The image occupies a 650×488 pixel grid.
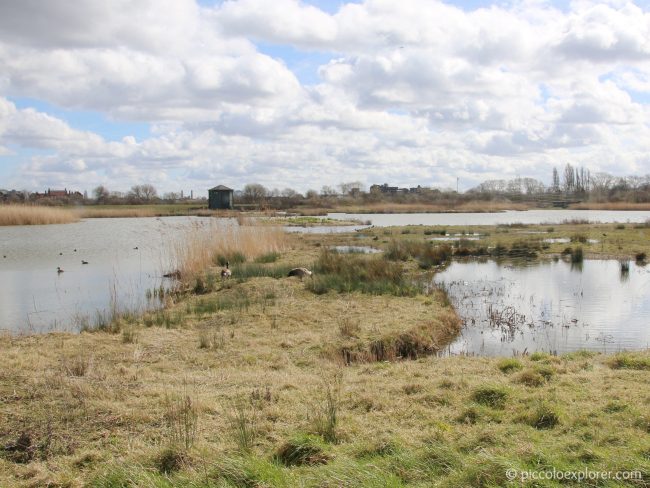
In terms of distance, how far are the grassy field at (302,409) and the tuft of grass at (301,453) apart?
0.7 inches

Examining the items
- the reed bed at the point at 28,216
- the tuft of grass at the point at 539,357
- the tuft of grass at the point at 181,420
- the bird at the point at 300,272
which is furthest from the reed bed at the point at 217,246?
the reed bed at the point at 28,216

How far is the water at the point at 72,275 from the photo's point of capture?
44.7 ft

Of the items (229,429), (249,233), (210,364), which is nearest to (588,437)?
(229,429)

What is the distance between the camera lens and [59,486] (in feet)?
14.1

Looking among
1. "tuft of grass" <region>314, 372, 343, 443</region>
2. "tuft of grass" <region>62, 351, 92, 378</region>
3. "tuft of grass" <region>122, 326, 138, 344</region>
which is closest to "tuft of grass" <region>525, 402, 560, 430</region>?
"tuft of grass" <region>314, 372, 343, 443</region>

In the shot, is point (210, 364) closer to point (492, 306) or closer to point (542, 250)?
point (492, 306)

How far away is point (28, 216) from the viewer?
45281 millimetres

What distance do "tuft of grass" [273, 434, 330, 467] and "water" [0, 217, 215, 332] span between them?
8586 mm

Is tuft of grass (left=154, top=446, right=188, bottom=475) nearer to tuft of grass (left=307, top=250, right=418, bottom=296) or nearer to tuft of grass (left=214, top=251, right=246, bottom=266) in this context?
tuft of grass (left=307, top=250, right=418, bottom=296)

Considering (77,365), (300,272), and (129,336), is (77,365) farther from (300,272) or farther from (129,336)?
(300,272)

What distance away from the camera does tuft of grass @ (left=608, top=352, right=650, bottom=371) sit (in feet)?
25.3

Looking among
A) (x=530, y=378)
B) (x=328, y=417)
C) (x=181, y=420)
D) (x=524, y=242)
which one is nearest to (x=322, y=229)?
(x=524, y=242)

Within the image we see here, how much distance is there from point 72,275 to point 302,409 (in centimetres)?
1708

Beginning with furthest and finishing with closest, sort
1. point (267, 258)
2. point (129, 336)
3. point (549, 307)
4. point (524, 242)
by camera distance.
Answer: point (524, 242)
point (267, 258)
point (549, 307)
point (129, 336)
